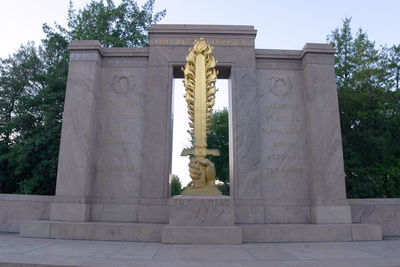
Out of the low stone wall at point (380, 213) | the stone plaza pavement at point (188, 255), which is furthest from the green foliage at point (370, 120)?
the stone plaza pavement at point (188, 255)

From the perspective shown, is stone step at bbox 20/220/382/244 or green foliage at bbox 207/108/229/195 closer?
stone step at bbox 20/220/382/244

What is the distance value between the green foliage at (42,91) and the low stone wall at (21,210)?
21.4 feet

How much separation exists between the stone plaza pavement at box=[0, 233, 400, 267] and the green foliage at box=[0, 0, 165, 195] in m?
10.9

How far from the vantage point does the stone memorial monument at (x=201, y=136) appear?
10.6 metres

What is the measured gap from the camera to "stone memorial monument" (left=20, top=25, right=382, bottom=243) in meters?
10.6

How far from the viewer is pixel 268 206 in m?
11.3

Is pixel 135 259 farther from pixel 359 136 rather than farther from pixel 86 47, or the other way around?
pixel 359 136

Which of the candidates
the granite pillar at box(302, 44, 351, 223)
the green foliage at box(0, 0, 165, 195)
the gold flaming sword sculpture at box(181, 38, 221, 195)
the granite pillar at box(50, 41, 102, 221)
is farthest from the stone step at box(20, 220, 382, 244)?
the green foliage at box(0, 0, 165, 195)

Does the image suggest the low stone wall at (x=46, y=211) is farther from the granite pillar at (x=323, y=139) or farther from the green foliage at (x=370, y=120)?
the green foliage at (x=370, y=120)

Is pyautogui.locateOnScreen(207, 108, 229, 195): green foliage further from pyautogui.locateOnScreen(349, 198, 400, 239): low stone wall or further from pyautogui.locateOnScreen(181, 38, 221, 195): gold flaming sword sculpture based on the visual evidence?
pyautogui.locateOnScreen(181, 38, 221, 195): gold flaming sword sculpture

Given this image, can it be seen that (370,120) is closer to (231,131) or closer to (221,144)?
(231,131)

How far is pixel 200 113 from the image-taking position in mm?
9625

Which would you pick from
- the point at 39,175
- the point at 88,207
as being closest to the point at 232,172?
the point at 88,207

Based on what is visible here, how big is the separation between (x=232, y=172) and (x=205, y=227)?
390 cm
